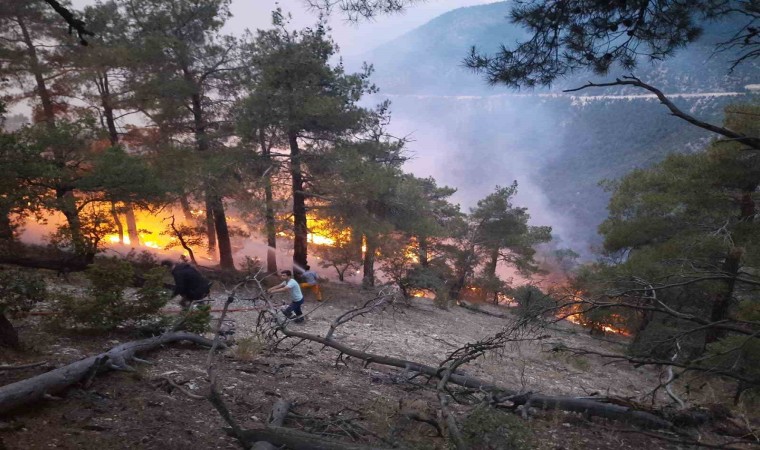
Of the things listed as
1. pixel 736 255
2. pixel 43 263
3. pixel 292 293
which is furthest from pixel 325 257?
pixel 736 255

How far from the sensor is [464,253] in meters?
27.2

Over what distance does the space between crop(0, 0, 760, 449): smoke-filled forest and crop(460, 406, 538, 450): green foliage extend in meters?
0.05

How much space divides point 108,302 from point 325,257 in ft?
53.6

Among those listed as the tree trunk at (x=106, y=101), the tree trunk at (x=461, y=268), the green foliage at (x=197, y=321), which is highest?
the tree trunk at (x=106, y=101)

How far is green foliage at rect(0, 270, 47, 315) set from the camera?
510 centimetres

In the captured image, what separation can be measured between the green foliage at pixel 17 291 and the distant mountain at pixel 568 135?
21.2 ft

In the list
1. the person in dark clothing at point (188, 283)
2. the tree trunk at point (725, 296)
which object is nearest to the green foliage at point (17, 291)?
the person in dark clothing at point (188, 283)

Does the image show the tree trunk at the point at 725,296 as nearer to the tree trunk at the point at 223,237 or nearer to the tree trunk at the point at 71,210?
the tree trunk at the point at 71,210

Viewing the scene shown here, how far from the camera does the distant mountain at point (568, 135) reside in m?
58.9

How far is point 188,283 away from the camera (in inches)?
371

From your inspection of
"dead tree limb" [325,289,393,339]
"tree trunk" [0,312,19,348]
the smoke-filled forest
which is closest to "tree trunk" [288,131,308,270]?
the smoke-filled forest

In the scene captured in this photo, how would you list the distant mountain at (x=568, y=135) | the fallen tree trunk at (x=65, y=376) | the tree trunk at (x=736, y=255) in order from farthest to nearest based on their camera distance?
the distant mountain at (x=568, y=135) → the tree trunk at (x=736, y=255) → the fallen tree trunk at (x=65, y=376)

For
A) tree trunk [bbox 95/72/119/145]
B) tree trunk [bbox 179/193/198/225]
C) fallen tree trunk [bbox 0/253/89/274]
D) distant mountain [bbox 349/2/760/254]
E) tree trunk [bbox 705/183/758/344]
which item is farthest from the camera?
distant mountain [bbox 349/2/760/254]

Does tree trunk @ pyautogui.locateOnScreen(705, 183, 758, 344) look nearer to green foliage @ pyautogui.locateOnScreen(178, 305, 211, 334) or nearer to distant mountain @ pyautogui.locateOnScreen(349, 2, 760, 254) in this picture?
distant mountain @ pyautogui.locateOnScreen(349, 2, 760, 254)
